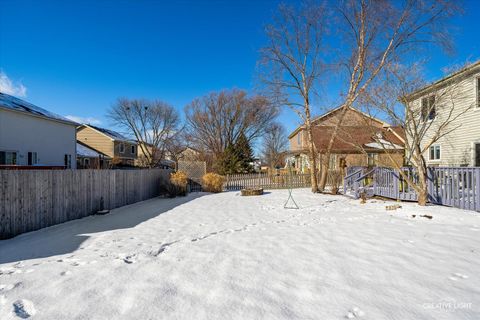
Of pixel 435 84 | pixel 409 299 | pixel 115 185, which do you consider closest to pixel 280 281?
pixel 409 299

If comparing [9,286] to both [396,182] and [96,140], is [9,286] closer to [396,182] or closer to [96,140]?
[396,182]

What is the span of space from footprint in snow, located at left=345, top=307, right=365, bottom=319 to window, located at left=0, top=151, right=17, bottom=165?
18536mm

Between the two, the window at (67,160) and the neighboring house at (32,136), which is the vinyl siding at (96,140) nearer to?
the neighboring house at (32,136)

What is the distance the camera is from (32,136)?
1612 centimetres

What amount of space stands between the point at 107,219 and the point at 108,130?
31841 mm

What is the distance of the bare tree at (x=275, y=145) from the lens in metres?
37.8

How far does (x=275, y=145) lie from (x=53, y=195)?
1365 inches

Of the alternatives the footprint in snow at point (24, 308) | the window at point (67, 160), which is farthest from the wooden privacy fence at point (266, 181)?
the footprint in snow at point (24, 308)

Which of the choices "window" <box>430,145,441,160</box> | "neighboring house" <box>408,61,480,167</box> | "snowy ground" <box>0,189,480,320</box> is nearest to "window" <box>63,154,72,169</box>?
"snowy ground" <box>0,189,480,320</box>

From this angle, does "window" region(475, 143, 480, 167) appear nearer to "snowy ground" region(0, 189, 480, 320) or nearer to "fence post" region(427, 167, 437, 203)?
"fence post" region(427, 167, 437, 203)

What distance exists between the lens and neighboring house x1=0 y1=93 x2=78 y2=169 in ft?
47.5

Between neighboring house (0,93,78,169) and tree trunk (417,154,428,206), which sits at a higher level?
neighboring house (0,93,78,169)

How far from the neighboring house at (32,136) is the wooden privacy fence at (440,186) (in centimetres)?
1857

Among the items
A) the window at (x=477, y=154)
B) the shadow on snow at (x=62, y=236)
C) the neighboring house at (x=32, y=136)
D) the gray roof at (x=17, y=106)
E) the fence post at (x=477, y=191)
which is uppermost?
the gray roof at (x=17, y=106)
